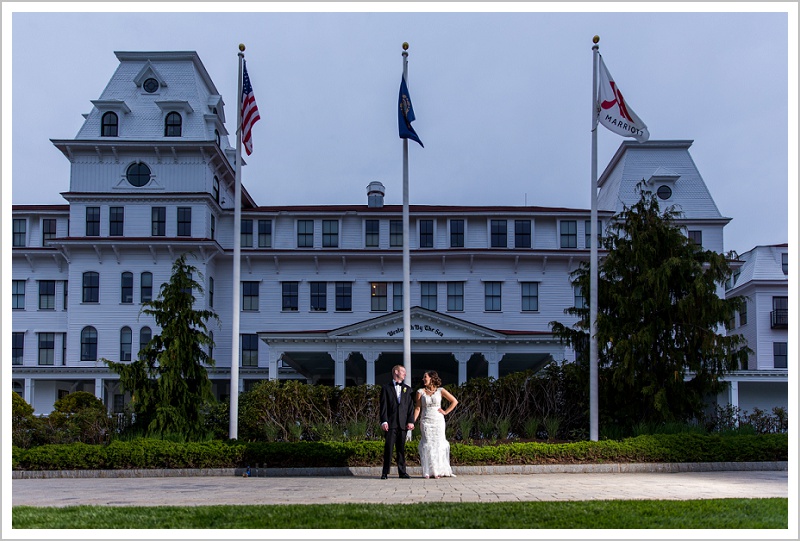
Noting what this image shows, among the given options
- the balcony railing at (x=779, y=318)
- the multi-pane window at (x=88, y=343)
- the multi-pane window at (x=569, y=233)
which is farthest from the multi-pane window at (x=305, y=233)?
the balcony railing at (x=779, y=318)

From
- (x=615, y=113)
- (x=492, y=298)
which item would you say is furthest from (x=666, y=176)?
(x=615, y=113)

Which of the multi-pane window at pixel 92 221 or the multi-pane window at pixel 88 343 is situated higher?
the multi-pane window at pixel 92 221

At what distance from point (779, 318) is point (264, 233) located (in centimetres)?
2953

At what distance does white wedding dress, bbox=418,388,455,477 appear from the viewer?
15.4 meters

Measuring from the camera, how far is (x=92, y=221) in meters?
41.1

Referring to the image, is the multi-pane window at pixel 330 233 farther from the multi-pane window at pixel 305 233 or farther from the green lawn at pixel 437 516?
the green lawn at pixel 437 516

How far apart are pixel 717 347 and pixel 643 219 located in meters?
3.83

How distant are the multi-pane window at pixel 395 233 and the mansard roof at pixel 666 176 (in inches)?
453

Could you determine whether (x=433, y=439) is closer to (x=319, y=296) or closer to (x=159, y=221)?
(x=319, y=296)

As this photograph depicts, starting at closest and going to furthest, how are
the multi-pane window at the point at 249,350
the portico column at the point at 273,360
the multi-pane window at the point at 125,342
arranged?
the portico column at the point at 273,360 < the multi-pane window at the point at 125,342 < the multi-pane window at the point at 249,350

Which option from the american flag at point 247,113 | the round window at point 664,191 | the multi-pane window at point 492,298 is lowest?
the multi-pane window at point 492,298

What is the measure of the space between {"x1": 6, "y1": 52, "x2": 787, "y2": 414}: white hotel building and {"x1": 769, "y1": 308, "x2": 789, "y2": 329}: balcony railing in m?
8.29

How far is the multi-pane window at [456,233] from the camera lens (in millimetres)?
43062

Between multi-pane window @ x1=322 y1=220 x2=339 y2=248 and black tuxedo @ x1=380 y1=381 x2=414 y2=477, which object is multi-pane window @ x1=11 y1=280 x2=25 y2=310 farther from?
black tuxedo @ x1=380 y1=381 x2=414 y2=477
